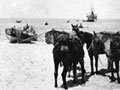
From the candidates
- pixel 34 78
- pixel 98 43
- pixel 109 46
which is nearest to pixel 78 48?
pixel 109 46

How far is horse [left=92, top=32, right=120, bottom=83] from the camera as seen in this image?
11250 mm

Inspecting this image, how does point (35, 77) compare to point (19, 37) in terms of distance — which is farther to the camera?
point (19, 37)

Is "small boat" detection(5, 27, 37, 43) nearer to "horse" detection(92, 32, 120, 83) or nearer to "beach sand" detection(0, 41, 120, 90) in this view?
"beach sand" detection(0, 41, 120, 90)

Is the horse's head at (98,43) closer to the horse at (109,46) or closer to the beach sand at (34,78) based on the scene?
the horse at (109,46)

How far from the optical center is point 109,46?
11633 millimetres

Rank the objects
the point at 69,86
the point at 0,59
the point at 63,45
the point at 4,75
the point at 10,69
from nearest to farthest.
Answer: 1. the point at 63,45
2. the point at 69,86
3. the point at 4,75
4. the point at 10,69
5. the point at 0,59

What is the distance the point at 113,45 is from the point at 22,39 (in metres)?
17.3

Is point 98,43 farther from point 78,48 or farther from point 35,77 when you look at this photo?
point 35,77

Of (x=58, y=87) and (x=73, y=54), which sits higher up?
(x=73, y=54)

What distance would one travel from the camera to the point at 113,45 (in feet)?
37.0

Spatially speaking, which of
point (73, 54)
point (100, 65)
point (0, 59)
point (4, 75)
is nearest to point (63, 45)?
point (73, 54)

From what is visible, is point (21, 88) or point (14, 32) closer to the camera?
point (21, 88)

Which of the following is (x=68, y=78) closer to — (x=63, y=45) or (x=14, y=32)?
(x=63, y=45)

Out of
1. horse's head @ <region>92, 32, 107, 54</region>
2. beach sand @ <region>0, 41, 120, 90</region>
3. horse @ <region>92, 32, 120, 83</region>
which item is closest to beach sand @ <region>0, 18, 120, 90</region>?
beach sand @ <region>0, 41, 120, 90</region>
